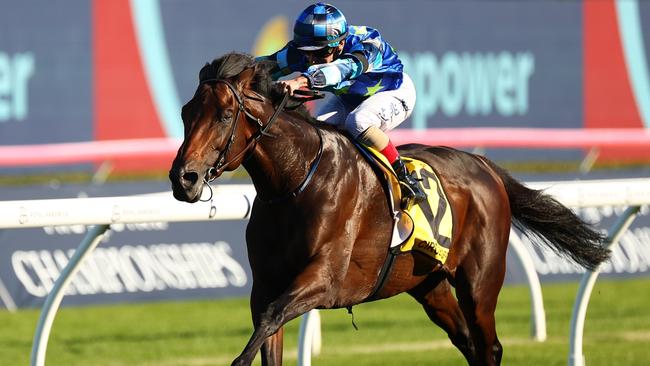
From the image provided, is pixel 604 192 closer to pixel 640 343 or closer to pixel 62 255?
pixel 640 343

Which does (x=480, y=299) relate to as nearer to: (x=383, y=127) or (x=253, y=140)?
(x=383, y=127)

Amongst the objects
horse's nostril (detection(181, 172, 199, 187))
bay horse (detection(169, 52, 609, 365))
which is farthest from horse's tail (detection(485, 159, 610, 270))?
horse's nostril (detection(181, 172, 199, 187))

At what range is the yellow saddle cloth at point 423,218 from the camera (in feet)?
A: 17.1

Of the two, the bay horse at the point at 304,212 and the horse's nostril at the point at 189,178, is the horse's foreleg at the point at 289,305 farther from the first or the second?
the horse's nostril at the point at 189,178

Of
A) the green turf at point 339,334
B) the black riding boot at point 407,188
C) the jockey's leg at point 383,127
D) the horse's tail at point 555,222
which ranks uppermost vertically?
the jockey's leg at point 383,127

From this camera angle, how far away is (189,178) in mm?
4324

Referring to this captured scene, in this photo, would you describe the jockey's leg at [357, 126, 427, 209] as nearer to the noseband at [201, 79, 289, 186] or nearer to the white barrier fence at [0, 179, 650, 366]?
the noseband at [201, 79, 289, 186]

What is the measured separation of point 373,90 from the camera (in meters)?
5.51

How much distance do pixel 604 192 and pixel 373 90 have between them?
5.61 feet

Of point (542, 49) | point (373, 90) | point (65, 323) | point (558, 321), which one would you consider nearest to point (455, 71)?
point (542, 49)

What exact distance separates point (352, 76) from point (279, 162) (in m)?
0.48

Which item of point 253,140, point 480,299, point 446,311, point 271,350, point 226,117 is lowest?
point 446,311

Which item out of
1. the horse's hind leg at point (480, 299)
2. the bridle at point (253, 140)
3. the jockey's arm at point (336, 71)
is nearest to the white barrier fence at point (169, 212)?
the horse's hind leg at point (480, 299)

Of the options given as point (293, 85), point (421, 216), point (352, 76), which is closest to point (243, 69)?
point (293, 85)
